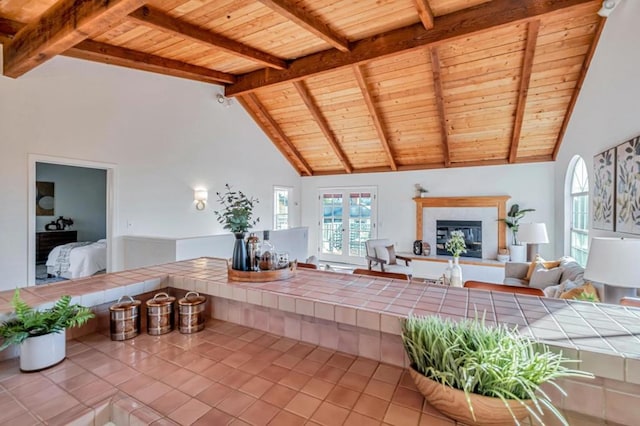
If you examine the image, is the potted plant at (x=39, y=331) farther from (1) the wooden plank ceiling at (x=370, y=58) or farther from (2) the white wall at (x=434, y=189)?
(2) the white wall at (x=434, y=189)

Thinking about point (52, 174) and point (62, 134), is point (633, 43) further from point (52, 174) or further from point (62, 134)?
point (52, 174)

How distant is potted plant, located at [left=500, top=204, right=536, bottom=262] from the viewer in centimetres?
559

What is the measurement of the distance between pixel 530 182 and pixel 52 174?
31.8ft

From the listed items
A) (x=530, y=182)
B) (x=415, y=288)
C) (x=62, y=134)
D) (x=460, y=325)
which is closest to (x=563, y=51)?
(x=530, y=182)

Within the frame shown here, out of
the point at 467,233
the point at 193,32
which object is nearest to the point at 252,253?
the point at 193,32

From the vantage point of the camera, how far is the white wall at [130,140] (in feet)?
10.1

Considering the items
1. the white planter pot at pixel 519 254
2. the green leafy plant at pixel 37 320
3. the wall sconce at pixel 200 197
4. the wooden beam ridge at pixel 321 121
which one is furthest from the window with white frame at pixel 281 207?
the green leafy plant at pixel 37 320

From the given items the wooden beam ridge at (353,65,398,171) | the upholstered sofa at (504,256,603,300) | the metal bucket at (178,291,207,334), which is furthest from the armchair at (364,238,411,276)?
the metal bucket at (178,291,207,334)

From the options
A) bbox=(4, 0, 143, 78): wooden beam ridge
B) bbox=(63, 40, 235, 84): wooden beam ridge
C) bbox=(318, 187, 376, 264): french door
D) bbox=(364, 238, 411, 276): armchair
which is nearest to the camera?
bbox=(4, 0, 143, 78): wooden beam ridge

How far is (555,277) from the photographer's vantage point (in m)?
3.45

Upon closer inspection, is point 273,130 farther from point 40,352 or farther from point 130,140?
point 40,352

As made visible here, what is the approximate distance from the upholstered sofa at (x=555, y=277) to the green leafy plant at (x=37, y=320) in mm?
3152

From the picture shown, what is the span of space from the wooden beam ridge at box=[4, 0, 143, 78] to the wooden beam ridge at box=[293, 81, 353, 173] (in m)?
3.14

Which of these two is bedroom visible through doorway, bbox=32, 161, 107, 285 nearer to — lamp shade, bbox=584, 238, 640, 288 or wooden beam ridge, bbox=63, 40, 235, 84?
wooden beam ridge, bbox=63, 40, 235, 84
